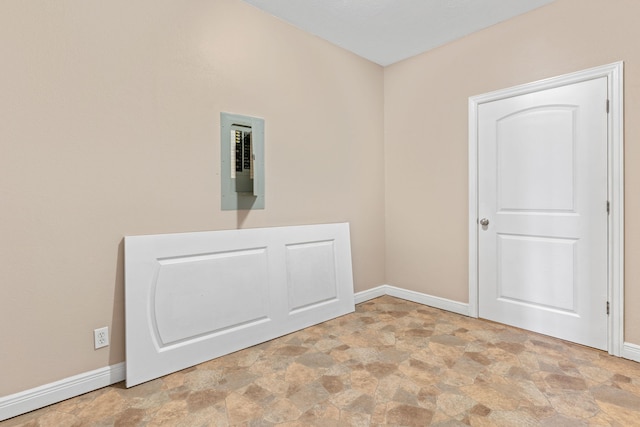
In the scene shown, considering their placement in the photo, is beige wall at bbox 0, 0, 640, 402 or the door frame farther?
the door frame

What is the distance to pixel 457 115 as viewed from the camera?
3223 mm

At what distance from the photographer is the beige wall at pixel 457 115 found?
89.9 inches

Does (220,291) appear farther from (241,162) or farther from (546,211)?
(546,211)

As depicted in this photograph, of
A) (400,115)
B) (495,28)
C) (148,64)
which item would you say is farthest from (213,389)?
(495,28)

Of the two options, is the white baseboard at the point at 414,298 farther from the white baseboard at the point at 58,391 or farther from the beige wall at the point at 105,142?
the white baseboard at the point at 58,391

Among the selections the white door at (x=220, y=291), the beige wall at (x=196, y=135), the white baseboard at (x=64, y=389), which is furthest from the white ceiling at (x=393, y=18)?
the white baseboard at (x=64, y=389)

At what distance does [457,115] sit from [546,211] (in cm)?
120

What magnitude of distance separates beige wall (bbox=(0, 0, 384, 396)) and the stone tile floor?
19.2 inches

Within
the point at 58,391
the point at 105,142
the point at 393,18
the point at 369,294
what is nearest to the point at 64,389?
the point at 58,391

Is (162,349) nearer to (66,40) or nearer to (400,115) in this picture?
(66,40)

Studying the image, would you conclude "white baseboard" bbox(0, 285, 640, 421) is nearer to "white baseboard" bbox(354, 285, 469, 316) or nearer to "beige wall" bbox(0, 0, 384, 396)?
"beige wall" bbox(0, 0, 384, 396)

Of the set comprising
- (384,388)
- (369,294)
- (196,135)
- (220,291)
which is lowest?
(384,388)

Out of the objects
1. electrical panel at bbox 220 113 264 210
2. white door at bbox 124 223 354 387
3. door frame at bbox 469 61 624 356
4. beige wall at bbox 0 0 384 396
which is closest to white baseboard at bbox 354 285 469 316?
white door at bbox 124 223 354 387

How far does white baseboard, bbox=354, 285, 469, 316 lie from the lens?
324 centimetres
